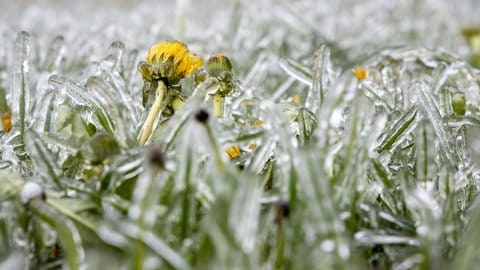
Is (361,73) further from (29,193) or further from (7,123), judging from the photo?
(29,193)

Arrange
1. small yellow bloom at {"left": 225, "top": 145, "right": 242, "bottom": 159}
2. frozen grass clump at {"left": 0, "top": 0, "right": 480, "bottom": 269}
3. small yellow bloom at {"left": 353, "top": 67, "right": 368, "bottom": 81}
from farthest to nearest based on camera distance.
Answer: small yellow bloom at {"left": 353, "top": 67, "right": 368, "bottom": 81}, small yellow bloom at {"left": 225, "top": 145, "right": 242, "bottom": 159}, frozen grass clump at {"left": 0, "top": 0, "right": 480, "bottom": 269}

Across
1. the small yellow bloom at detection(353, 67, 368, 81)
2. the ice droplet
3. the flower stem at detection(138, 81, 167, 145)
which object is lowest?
the ice droplet

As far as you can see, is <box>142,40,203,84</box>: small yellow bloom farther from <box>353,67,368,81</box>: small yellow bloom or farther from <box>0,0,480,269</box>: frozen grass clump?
<box>353,67,368,81</box>: small yellow bloom

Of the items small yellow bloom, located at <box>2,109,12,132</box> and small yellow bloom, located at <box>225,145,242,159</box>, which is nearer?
small yellow bloom, located at <box>225,145,242,159</box>

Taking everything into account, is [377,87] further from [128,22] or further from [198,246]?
[128,22]

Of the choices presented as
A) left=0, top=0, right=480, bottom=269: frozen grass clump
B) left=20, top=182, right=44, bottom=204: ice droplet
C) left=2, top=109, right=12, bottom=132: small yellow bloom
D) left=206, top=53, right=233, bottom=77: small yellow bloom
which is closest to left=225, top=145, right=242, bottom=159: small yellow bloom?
left=0, top=0, right=480, bottom=269: frozen grass clump

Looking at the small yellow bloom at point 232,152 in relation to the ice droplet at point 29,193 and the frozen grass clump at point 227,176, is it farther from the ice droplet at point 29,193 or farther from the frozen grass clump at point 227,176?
the ice droplet at point 29,193

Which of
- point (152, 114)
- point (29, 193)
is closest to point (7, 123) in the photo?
point (152, 114)

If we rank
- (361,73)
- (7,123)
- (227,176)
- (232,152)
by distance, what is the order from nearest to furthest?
(227,176)
(232,152)
(7,123)
(361,73)
